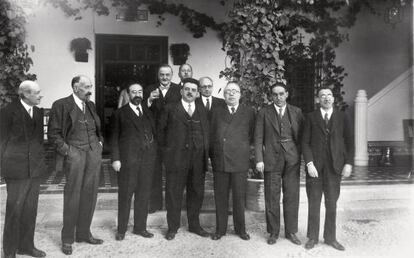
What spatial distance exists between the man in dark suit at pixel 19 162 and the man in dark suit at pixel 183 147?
1.34 meters

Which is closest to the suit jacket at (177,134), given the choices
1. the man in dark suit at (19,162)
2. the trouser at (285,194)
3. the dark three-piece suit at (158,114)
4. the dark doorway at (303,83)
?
the dark three-piece suit at (158,114)

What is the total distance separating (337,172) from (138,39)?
5.95m

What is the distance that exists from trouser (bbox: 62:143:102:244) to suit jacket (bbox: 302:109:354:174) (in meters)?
2.20

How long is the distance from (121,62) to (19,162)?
17.9 ft

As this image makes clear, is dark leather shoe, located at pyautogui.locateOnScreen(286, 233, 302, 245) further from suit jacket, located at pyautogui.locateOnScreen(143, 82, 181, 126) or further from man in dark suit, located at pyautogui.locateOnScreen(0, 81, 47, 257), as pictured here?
man in dark suit, located at pyautogui.locateOnScreen(0, 81, 47, 257)

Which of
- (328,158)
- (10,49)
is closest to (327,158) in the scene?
(328,158)

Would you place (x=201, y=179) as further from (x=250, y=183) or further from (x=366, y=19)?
(x=366, y=19)

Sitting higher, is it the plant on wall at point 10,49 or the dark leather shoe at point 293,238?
the plant on wall at point 10,49

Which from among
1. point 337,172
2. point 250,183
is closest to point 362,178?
point 250,183

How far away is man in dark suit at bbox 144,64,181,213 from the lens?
17.5 feet

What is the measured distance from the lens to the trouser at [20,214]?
409 centimetres

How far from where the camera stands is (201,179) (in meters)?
4.94

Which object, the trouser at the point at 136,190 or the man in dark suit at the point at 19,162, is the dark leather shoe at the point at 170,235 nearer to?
the trouser at the point at 136,190

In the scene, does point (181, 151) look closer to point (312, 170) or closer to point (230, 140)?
point (230, 140)
